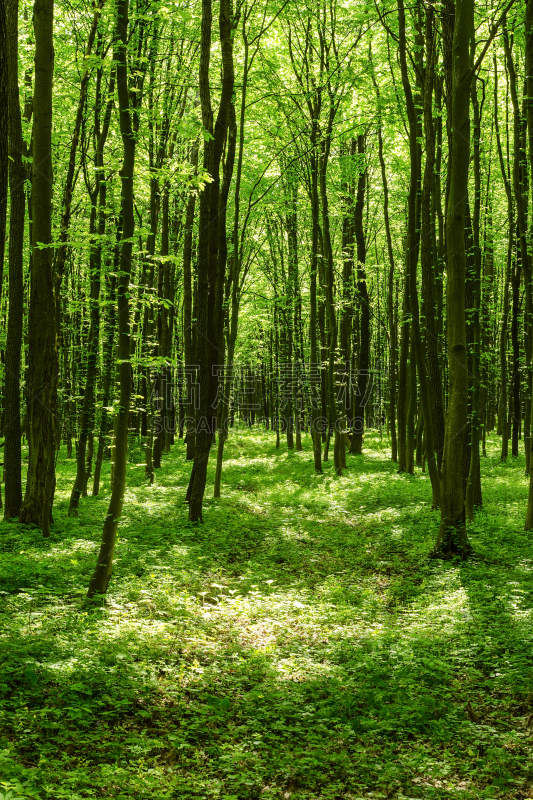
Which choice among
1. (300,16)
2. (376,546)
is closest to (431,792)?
(376,546)

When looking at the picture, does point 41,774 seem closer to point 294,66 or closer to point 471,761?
point 471,761

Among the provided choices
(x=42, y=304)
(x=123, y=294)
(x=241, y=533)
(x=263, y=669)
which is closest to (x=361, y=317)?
(x=241, y=533)

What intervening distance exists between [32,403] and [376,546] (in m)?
6.93

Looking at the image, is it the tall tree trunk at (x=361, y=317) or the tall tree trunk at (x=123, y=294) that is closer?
the tall tree trunk at (x=123, y=294)

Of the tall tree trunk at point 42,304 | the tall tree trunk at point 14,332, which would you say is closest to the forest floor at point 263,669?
the tall tree trunk at point 42,304

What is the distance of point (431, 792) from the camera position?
13.4 feet

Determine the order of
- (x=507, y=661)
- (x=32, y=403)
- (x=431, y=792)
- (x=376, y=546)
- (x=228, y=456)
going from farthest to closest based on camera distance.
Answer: (x=228, y=456) < (x=376, y=546) < (x=32, y=403) < (x=507, y=661) < (x=431, y=792)

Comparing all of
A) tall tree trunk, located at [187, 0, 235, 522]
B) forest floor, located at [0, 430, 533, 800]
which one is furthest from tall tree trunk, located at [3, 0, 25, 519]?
tall tree trunk, located at [187, 0, 235, 522]

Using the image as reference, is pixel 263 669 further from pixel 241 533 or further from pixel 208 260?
pixel 208 260

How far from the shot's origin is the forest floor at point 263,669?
4223mm

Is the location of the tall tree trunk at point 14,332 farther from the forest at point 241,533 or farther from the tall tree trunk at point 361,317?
the tall tree trunk at point 361,317

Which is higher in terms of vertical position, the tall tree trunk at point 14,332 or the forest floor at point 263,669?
the tall tree trunk at point 14,332

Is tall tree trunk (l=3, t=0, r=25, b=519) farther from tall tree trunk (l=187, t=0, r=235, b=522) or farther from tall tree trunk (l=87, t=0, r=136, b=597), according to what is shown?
tall tree trunk (l=87, t=0, r=136, b=597)

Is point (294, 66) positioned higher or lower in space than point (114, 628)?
higher
